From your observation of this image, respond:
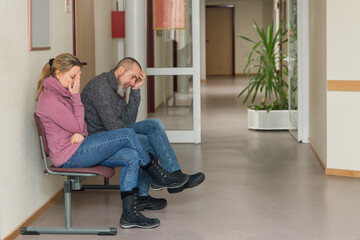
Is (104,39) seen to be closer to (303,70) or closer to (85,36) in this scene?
(85,36)

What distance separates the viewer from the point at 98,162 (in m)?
3.80

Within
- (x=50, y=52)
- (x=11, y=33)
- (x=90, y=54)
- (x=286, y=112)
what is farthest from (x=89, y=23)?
(x=286, y=112)

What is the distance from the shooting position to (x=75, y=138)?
12.3ft

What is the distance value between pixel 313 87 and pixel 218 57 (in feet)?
54.2

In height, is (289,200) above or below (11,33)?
below

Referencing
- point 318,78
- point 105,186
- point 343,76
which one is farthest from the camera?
point 318,78

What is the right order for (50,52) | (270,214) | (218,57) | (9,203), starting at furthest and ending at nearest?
(218,57) < (50,52) < (270,214) < (9,203)

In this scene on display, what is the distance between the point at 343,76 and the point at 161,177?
211 cm

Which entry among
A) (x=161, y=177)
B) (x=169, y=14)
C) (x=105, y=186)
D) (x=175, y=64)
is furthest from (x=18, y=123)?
(x=169, y=14)

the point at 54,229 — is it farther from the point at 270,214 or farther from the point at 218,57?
the point at 218,57

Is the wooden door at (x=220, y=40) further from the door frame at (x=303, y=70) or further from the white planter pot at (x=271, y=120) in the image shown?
the door frame at (x=303, y=70)

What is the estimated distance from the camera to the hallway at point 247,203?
3775mm

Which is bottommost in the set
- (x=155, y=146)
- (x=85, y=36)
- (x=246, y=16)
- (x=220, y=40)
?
(x=155, y=146)

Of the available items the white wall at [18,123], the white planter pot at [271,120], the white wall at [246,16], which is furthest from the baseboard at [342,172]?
the white wall at [246,16]
